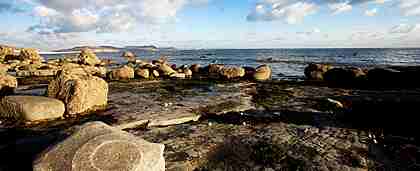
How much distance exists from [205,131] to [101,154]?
3.93 metres

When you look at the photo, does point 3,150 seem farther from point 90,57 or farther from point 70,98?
point 90,57

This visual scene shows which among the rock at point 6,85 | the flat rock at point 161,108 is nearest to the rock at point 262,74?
the flat rock at point 161,108

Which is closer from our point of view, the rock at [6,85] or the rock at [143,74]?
the rock at [6,85]

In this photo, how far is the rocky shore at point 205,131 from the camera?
4.91 metres

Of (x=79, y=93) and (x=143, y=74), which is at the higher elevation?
(x=79, y=93)

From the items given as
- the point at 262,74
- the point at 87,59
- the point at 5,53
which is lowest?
the point at 262,74

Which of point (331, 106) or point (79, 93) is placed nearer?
point (79, 93)

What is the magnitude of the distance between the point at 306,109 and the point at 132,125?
6438 mm

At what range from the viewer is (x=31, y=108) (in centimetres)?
954

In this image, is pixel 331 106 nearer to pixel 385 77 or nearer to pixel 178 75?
pixel 385 77

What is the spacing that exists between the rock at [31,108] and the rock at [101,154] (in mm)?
5604

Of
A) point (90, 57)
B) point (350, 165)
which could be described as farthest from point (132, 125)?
point (90, 57)

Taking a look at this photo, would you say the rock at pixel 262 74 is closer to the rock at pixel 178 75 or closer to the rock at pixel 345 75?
the rock at pixel 345 75

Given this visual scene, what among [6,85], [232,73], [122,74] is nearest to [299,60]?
[232,73]
